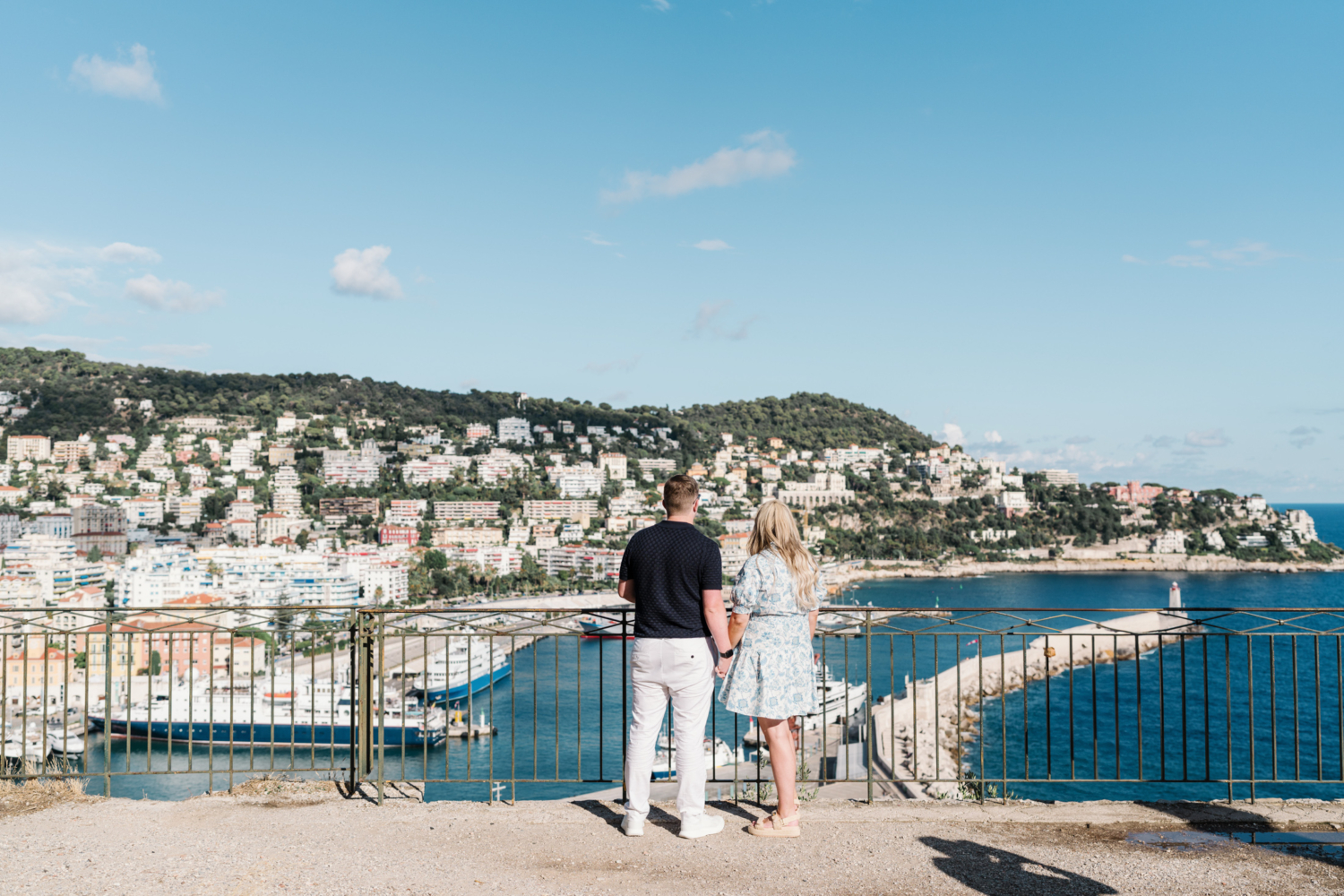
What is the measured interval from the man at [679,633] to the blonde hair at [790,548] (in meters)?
0.19

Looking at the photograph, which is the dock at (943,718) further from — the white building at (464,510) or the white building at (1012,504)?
the white building at (464,510)

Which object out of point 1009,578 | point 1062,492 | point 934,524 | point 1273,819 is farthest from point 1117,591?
point 1273,819

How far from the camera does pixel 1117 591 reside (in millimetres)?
70625

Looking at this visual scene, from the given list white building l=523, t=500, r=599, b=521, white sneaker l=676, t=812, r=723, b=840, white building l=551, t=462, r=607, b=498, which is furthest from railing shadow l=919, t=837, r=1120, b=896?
white building l=551, t=462, r=607, b=498

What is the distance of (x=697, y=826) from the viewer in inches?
119

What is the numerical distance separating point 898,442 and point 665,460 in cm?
3416

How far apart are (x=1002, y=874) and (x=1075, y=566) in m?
93.5

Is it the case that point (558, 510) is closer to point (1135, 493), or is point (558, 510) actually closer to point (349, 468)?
point (349, 468)

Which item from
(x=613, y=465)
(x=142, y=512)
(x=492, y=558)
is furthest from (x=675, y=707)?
(x=613, y=465)

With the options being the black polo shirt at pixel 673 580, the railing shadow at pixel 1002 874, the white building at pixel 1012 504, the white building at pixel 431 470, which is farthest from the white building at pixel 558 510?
the railing shadow at pixel 1002 874

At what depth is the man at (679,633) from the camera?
2.93m

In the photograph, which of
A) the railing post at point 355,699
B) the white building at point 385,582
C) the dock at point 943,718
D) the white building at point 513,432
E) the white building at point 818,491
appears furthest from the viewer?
the white building at point 513,432

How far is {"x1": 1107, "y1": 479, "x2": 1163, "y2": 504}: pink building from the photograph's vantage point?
352ft

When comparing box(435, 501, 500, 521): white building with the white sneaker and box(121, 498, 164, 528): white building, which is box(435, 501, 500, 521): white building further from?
the white sneaker
